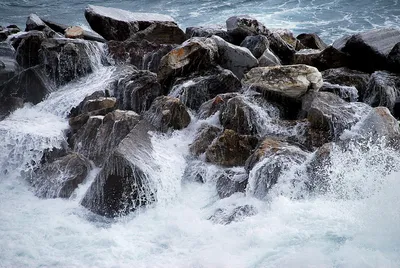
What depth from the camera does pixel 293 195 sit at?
729 centimetres

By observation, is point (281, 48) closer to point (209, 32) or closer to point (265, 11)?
point (209, 32)

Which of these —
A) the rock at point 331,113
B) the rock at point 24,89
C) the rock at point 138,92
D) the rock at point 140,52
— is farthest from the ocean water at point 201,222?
the rock at point 140,52

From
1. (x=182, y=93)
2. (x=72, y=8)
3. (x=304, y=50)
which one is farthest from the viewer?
(x=72, y=8)

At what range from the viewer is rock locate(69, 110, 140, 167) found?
862cm

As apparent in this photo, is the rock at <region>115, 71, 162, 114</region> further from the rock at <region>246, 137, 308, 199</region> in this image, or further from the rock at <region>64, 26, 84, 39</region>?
the rock at <region>246, 137, 308, 199</region>

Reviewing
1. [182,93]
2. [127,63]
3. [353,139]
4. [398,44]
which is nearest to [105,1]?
[127,63]

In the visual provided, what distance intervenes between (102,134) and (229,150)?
247cm

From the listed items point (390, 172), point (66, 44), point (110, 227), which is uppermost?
point (66, 44)

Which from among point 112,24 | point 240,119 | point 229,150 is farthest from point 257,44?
point 112,24

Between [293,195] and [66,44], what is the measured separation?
7158 mm

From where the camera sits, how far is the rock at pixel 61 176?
7.95m

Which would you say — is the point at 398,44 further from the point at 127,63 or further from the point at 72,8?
the point at 72,8

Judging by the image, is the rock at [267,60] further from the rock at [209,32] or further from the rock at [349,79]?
the rock at [209,32]

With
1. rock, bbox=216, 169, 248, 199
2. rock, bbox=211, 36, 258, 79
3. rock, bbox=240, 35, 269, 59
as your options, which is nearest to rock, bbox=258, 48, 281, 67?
rock, bbox=211, 36, 258, 79
